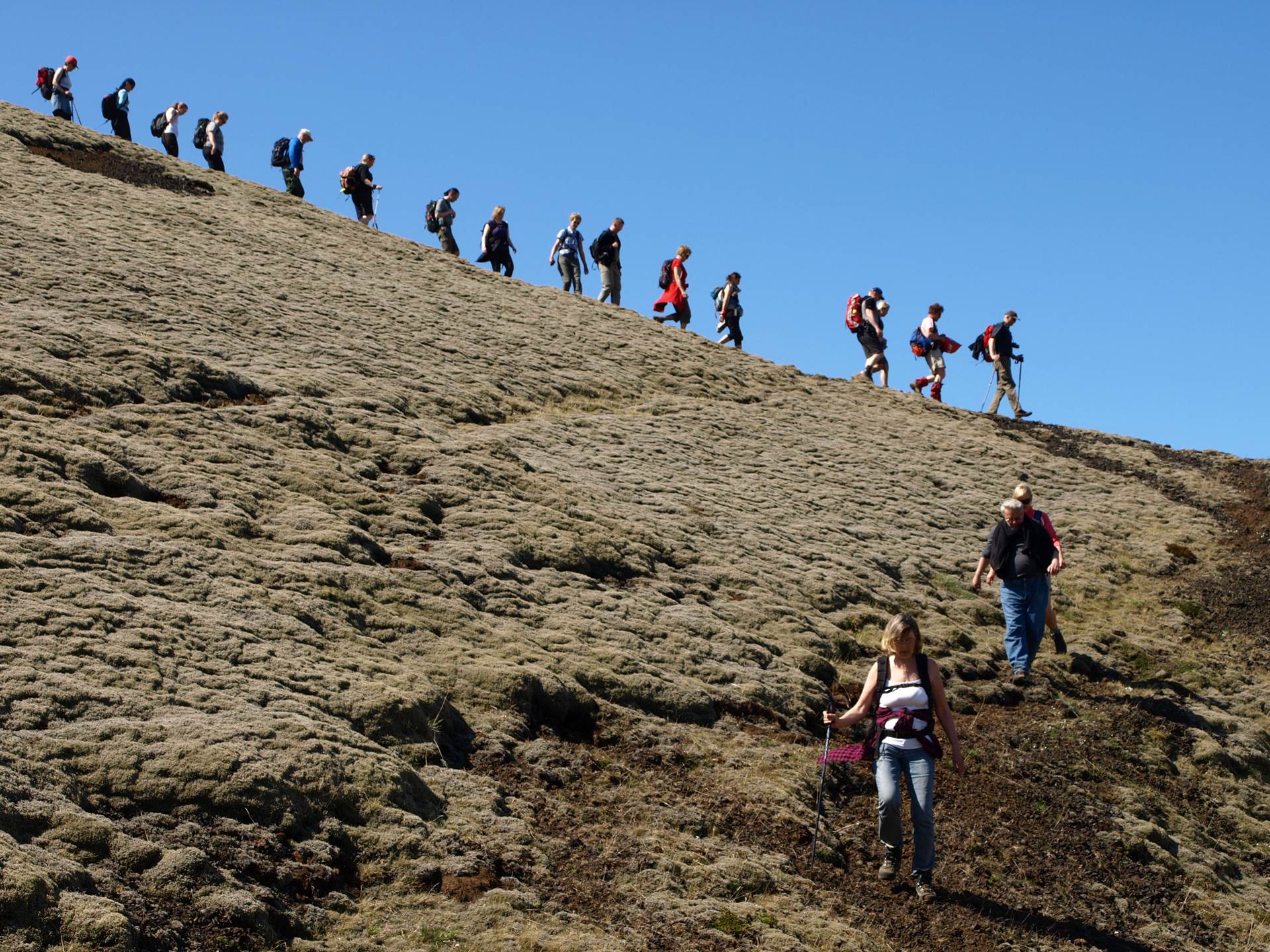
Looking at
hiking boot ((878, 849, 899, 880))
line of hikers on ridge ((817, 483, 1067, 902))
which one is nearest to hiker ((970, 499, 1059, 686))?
line of hikers on ridge ((817, 483, 1067, 902))

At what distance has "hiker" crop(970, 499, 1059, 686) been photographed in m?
15.9

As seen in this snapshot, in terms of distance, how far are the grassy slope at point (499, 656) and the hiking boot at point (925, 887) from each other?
0.19m

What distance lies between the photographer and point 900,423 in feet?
97.6

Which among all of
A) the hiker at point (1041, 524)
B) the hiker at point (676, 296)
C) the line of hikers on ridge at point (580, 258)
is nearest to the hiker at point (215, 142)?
the line of hikers on ridge at point (580, 258)

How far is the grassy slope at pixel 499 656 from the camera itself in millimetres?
8398

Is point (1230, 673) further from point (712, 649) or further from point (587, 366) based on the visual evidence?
point (587, 366)

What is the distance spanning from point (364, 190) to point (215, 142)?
4288 millimetres

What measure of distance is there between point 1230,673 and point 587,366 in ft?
47.7

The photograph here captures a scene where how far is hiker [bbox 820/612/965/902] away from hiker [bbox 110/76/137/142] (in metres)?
30.3

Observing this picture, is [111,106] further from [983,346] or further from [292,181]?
[983,346]

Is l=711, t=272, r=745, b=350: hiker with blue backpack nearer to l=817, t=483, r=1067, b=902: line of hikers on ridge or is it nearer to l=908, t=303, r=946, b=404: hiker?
l=908, t=303, r=946, b=404: hiker

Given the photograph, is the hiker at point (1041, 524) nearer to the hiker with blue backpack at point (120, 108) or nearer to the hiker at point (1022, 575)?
the hiker at point (1022, 575)

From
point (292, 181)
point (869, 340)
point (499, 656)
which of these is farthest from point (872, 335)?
point (499, 656)

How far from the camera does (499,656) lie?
12211 mm
